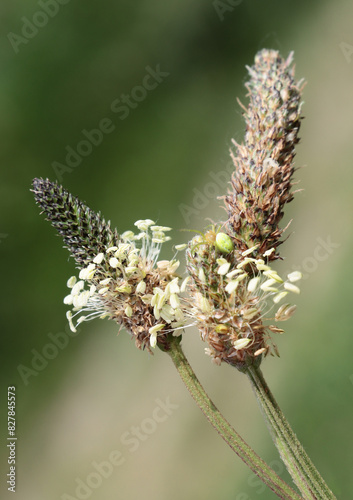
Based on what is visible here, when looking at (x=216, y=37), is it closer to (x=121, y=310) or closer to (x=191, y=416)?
(x=191, y=416)

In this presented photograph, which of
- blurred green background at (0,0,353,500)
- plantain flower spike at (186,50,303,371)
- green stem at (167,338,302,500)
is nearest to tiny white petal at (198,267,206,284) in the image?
plantain flower spike at (186,50,303,371)

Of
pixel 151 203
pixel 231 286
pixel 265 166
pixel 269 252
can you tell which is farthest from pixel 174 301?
pixel 151 203

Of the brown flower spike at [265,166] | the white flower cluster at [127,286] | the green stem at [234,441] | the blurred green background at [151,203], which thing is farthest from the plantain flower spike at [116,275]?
the blurred green background at [151,203]

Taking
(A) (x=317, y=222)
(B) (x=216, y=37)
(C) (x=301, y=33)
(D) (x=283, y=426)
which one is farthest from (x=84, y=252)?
(C) (x=301, y=33)


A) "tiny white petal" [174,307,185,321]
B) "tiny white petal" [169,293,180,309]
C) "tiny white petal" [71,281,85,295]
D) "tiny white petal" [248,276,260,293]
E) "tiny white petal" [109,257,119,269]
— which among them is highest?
"tiny white petal" [71,281,85,295]

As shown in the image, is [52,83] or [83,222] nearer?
[83,222]

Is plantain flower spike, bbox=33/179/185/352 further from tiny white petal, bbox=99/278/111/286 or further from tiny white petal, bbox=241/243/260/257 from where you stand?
tiny white petal, bbox=241/243/260/257
